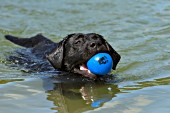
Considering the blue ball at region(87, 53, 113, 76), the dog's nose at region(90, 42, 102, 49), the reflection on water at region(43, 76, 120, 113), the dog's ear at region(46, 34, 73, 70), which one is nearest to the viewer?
the reflection on water at region(43, 76, 120, 113)

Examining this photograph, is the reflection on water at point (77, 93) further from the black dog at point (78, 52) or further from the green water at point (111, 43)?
the black dog at point (78, 52)

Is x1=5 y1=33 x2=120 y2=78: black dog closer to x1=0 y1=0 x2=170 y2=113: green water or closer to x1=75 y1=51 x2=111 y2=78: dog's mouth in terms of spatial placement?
x1=75 y1=51 x2=111 y2=78: dog's mouth

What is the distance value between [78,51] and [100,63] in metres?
0.68

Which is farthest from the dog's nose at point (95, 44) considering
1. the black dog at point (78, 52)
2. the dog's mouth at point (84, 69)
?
the dog's mouth at point (84, 69)

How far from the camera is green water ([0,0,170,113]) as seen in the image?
4.82 m

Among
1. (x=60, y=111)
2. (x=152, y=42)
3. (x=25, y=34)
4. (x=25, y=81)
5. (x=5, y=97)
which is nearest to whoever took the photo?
(x=60, y=111)

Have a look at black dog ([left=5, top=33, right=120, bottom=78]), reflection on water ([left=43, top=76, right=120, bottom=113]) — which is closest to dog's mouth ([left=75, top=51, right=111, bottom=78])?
black dog ([left=5, top=33, right=120, bottom=78])

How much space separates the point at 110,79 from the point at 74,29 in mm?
4730

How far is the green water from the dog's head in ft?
0.89

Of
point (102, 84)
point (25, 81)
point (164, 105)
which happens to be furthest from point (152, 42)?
point (164, 105)

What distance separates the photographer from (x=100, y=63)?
5734 millimetres

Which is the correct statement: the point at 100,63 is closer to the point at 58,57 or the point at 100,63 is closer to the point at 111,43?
the point at 58,57

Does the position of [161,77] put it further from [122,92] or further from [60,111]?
[60,111]

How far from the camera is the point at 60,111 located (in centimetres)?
457
